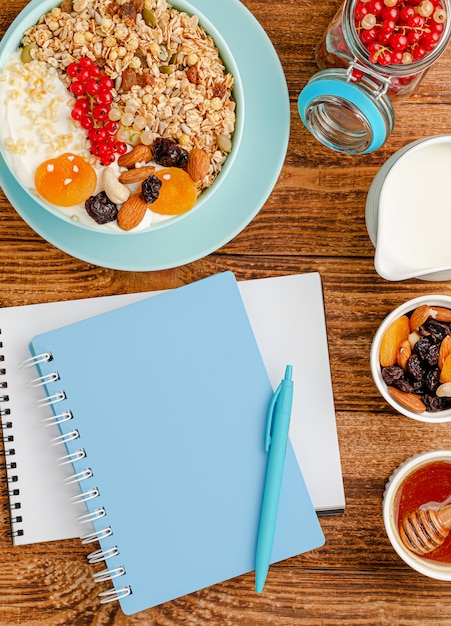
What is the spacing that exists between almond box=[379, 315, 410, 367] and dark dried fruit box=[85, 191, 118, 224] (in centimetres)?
40

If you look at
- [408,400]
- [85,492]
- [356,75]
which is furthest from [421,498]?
[356,75]

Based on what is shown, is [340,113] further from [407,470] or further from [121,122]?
[407,470]

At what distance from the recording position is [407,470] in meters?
0.92

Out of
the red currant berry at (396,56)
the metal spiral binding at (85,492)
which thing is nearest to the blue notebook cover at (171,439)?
the metal spiral binding at (85,492)

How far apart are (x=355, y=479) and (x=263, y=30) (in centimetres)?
65

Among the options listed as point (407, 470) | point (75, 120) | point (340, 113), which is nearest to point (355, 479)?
point (407, 470)

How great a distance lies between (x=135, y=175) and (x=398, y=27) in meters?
0.37

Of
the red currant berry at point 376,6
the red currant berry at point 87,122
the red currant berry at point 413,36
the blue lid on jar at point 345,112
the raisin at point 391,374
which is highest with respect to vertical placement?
the red currant berry at point 87,122

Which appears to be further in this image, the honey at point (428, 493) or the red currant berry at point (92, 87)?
the honey at point (428, 493)

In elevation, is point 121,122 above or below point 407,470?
above

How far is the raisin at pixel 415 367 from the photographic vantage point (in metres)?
0.91

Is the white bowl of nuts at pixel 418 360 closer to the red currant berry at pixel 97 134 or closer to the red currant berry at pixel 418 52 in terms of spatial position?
the red currant berry at pixel 418 52

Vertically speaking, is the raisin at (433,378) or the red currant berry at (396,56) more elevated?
the red currant berry at (396,56)

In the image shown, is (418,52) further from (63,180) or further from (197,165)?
(63,180)
